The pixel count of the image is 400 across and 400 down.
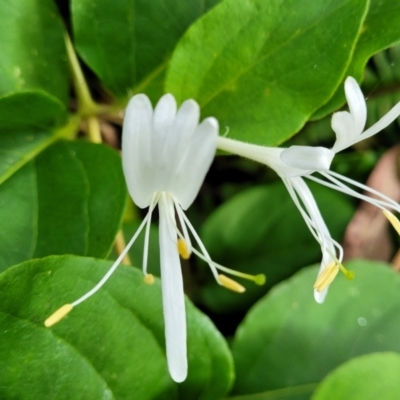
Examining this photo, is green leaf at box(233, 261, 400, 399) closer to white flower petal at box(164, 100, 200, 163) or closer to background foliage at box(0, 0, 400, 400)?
background foliage at box(0, 0, 400, 400)

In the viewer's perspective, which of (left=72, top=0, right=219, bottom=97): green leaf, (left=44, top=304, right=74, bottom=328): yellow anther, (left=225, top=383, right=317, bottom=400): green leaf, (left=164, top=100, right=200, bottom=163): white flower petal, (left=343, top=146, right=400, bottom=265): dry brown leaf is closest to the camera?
(left=164, top=100, right=200, bottom=163): white flower petal

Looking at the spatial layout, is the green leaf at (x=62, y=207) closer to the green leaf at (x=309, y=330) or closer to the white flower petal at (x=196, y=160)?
the white flower petal at (x=196, y=160)

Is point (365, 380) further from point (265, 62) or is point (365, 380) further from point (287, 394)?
point (265, 62)

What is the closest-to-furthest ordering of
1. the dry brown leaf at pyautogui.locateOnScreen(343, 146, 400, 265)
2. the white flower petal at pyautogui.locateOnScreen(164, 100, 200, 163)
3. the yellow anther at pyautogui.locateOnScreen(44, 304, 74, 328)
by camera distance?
the white flower petal at pyautogui.locateOnScreen(164, 100, 200, 163) < the yellow anther at pyautogui.locateOnScreen(44, 304, 74, 328) < the dry brown leaf at pyautogui.locateOnScreen(343, 146, 400, 265)

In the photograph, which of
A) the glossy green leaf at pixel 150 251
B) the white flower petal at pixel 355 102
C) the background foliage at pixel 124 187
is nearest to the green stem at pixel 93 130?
the background foliage at pixel 124 187

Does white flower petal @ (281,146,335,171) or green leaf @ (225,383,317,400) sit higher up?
white flower petal @ (281,146,335,171)

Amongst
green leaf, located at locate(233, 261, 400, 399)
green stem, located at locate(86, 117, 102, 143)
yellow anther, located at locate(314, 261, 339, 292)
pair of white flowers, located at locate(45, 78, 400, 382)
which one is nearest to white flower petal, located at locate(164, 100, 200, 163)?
pair of white flowers, located at locate(45, 78, 400, 382)
